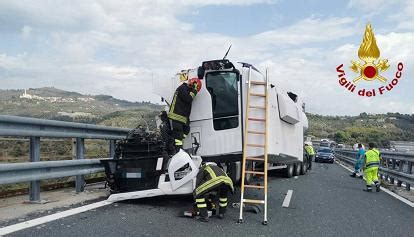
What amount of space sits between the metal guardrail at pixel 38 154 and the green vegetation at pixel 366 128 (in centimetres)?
6848

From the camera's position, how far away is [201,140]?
26.9 ft

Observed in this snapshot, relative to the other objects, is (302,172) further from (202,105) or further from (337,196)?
(202,105)

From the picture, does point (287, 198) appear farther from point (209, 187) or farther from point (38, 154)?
point (38, 154)

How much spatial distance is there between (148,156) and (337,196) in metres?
A: 5.06

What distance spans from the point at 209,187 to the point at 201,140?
1.93m

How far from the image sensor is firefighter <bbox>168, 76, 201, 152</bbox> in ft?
25.8

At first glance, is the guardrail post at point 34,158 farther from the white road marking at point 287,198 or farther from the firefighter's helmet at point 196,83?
the white road marking at point 287,198

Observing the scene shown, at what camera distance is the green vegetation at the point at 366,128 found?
9212 cm

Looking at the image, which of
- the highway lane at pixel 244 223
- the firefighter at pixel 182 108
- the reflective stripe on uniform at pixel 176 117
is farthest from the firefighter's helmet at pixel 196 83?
the highway lane at pixel 244 223

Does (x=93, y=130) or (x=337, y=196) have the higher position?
(x=93, y=130)

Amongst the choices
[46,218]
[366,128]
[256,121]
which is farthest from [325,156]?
[366,128]

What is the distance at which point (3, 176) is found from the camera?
16.8ft

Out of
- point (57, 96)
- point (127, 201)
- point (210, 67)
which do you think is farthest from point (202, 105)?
point (57, 96)

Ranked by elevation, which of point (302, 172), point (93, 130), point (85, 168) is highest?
point (93, 130)
